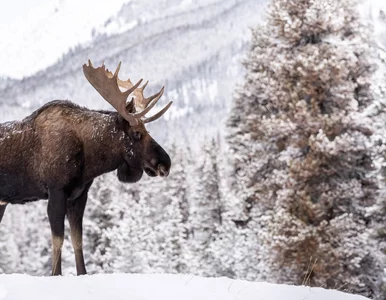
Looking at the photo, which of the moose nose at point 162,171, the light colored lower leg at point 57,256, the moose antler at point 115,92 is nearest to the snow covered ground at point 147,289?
the light colored lower leg at point 57,256

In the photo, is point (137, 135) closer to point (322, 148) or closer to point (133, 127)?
point (133, 127)

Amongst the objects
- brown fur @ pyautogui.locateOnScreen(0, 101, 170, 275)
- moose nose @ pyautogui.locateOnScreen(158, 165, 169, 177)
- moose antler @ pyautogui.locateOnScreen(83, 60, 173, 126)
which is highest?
moose antler @ pyautogui.locateOnScreen(83, 60, 173, 126)

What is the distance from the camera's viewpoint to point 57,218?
7344 millimetres

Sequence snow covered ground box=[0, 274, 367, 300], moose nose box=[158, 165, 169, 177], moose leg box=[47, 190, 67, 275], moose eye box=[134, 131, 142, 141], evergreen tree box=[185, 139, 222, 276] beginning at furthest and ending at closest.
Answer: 1. evergreen tree box=[185, 139, 222, 276]
2. moose eye box=[134, 131, 142, 141]
3. moose nose box=[158, 165, 169, 177]
4. moose leg box=[47, 190, 67, 275]
5. snow covered ground box=[0, 274, 367, 300]

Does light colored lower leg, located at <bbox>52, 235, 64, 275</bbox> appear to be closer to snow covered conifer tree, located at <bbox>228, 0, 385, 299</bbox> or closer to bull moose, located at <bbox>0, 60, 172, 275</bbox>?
bull moose, located at <bbox>0, 60, 172, 275</bbox>

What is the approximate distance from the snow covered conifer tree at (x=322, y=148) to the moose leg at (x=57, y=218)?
8.33m

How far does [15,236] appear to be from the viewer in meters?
53.8

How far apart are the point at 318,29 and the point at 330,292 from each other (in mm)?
10526

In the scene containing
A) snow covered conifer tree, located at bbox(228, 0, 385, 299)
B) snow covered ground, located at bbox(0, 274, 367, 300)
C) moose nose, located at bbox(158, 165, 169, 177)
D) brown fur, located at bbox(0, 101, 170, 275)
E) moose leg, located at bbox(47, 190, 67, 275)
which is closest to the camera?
snow covered ground, located at bbox(0, 274, 367, 300)

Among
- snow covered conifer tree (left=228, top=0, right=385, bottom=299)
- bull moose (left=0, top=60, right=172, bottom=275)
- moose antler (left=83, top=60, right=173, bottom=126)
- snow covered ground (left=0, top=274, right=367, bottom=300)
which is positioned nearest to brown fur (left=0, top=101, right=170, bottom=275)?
bull moose (left=0, top=60, right=172, bottom=275)

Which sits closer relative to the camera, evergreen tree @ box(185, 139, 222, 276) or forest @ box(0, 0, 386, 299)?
forest @ box(0, 0, 386, 299)

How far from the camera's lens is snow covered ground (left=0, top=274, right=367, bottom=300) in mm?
5482

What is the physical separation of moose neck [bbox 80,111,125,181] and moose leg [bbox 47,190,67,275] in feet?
1.38

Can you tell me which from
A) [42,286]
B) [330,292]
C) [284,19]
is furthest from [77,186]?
[284,19]
